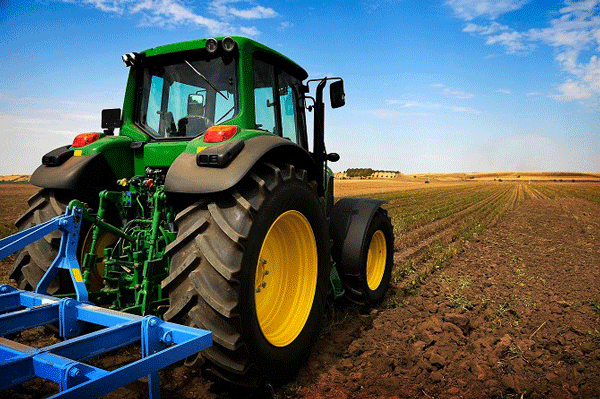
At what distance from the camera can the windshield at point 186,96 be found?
317cm

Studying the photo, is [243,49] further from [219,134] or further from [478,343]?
[478,343]

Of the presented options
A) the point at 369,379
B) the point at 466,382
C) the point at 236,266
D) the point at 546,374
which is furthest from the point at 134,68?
the point at 546,374

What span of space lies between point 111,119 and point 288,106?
1644 mm

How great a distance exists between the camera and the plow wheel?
2.21 meters

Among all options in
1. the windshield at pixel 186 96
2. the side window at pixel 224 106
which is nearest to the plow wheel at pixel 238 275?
the side window at pixel 224 106

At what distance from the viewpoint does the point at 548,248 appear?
8.93 m

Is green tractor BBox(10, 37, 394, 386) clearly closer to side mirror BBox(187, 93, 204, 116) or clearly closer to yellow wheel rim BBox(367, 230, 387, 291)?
side mirror BBox(187, 93, 204, 116)

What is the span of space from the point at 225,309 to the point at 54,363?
0.83m

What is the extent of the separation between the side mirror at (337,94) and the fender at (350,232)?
1113mm

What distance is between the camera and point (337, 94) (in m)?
4.11

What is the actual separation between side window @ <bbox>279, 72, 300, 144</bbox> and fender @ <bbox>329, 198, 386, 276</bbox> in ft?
3.10

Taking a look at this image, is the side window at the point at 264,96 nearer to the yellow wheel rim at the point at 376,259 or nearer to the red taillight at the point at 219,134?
the red taillight at the point at 219,134

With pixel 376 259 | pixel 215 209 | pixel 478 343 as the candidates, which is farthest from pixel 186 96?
pixel 478 343

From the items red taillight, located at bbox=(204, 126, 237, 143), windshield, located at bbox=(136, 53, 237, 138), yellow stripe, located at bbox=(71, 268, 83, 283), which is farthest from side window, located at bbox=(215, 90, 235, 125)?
yellow stripe, located at bbox=(71, 268, 83, 283)
